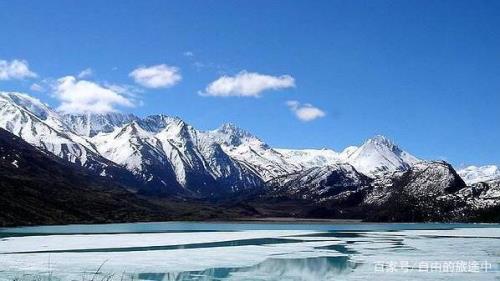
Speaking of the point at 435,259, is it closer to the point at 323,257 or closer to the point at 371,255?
the point at 371,255

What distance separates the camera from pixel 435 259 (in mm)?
65875

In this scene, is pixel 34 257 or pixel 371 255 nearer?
pixel 34 257

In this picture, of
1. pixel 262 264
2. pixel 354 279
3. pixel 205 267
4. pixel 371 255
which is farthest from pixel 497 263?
pixel 205 267

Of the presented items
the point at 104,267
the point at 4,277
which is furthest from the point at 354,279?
the point at 4,277

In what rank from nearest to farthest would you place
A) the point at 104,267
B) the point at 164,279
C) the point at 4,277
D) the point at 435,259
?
the point at 4,277 < the point at 164,279 < the point at 104,267 < the point at 435,259

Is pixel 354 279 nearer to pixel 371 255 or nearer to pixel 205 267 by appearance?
pixel 205 267

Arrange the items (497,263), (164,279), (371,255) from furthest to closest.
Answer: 1. (371,255)
2. (497,263)
3. (164,279)

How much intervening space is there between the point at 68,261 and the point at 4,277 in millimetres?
16615

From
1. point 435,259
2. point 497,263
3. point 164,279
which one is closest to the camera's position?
point 164,279

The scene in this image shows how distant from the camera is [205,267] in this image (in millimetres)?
59719

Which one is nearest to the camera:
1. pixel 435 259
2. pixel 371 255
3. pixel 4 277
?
pixel 4 277

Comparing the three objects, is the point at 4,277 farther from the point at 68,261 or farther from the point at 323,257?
the point at 323,257

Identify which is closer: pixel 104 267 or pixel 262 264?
pixel 104 267

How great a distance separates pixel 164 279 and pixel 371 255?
32.6m
